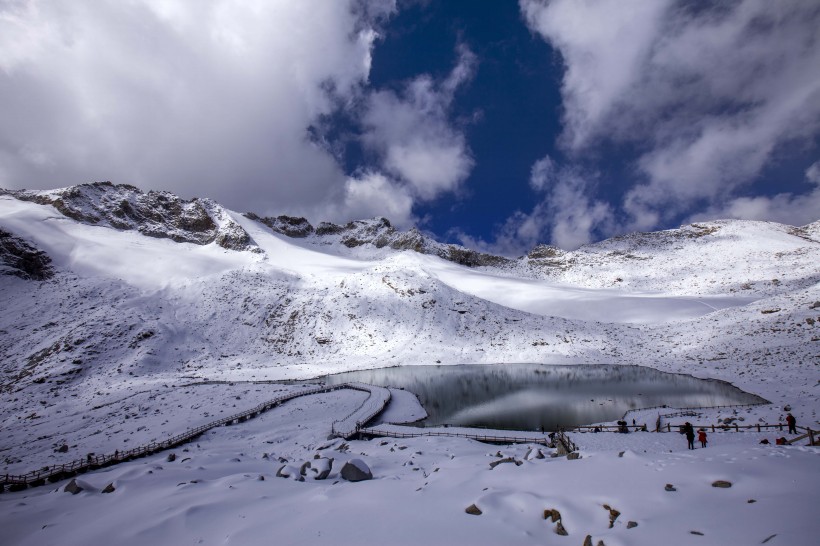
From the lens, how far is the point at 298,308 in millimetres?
90438

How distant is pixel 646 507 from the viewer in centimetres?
876

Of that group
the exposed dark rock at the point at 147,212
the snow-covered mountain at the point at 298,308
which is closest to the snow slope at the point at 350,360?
Result: the snow-covered mountain at the point at 298,308

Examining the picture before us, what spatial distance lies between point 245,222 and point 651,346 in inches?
5921

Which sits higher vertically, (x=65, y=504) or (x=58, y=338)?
(x=58, y=338)

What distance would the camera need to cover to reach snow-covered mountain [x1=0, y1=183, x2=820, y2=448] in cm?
5719

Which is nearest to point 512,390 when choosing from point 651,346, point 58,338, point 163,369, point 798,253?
point 651,346

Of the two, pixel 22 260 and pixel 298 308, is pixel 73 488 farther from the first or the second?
pixel 22 260

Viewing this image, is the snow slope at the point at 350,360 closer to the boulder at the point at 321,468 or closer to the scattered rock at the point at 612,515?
the scattered rock at the point at 612,515

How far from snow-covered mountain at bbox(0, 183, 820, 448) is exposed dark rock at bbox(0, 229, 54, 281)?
37 cm

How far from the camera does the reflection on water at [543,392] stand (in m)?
35.8

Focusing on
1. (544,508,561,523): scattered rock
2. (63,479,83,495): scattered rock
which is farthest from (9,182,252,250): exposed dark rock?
(544,508,561,523): scattered rock

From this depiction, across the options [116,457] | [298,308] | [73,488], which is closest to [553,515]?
[73,488]

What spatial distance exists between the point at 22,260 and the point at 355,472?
10984 cm

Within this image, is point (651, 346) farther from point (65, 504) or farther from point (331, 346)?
point (65, 504)
